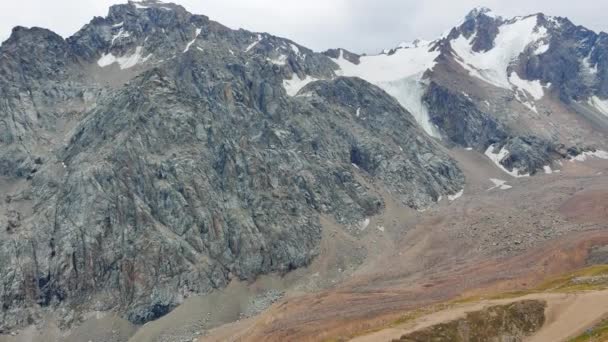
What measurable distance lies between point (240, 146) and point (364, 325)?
92.1 m

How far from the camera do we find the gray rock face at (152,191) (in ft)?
409

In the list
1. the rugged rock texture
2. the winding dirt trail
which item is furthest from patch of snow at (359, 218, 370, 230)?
the rugged rock texture

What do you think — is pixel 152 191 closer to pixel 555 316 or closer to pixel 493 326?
pixel 493 326

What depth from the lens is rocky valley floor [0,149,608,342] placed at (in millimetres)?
97688

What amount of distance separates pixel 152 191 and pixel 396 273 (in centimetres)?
7125

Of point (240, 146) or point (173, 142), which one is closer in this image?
point (173, 142)

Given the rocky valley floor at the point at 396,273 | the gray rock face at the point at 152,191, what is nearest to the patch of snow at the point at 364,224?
the rocky valley floor at the point at 396,273

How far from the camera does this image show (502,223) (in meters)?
152

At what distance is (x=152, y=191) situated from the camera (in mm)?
144250

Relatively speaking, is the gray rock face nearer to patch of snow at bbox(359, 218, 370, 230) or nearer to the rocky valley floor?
patch of snow at bbox(359, 218, 370, 230)

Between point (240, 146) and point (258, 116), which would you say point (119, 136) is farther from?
point (258, 116)

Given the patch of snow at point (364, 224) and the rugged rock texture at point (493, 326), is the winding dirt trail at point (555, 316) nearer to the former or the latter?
the rugged rock texture at point (493, 326)

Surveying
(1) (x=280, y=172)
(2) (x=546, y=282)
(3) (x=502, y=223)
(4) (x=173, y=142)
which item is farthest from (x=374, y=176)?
(2) (x=546, y=282)

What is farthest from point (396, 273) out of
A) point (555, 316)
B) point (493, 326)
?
point (555, 316)
